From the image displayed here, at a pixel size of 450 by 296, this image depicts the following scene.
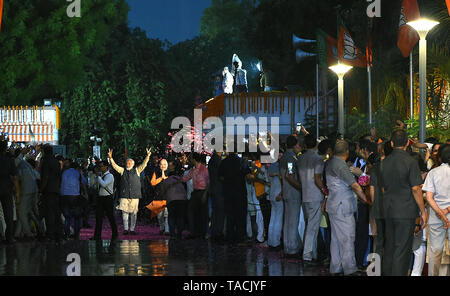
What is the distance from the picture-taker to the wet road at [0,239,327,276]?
1449cm

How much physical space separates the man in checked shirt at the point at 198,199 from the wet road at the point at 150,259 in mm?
974

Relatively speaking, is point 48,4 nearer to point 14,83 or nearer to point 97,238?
point 14,83

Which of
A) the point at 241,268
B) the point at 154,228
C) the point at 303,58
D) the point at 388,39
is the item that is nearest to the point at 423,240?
the point at 241,268

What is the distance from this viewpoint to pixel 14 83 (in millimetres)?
51312

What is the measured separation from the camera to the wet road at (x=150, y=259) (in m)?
14.5

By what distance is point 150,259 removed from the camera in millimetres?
16312

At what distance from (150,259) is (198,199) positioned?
4.99 meters

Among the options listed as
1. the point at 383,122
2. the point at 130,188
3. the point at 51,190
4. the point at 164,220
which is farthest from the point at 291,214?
the point at 383,122

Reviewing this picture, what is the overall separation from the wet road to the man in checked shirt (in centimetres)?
97

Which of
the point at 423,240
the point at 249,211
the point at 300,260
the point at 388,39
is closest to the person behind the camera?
the point at 423,240

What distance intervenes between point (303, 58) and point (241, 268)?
23.2m

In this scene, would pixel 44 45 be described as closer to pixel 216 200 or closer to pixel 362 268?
pixel 216 200

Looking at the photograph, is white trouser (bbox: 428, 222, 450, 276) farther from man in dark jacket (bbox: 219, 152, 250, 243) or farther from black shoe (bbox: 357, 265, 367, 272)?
man in dark jacket (bbox: 219, 152, 250, 243)

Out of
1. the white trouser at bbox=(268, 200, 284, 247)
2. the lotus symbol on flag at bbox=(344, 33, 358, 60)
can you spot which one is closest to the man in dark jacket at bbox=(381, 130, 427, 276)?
the white trouser at bbox=(268, 200, 284, 247)
